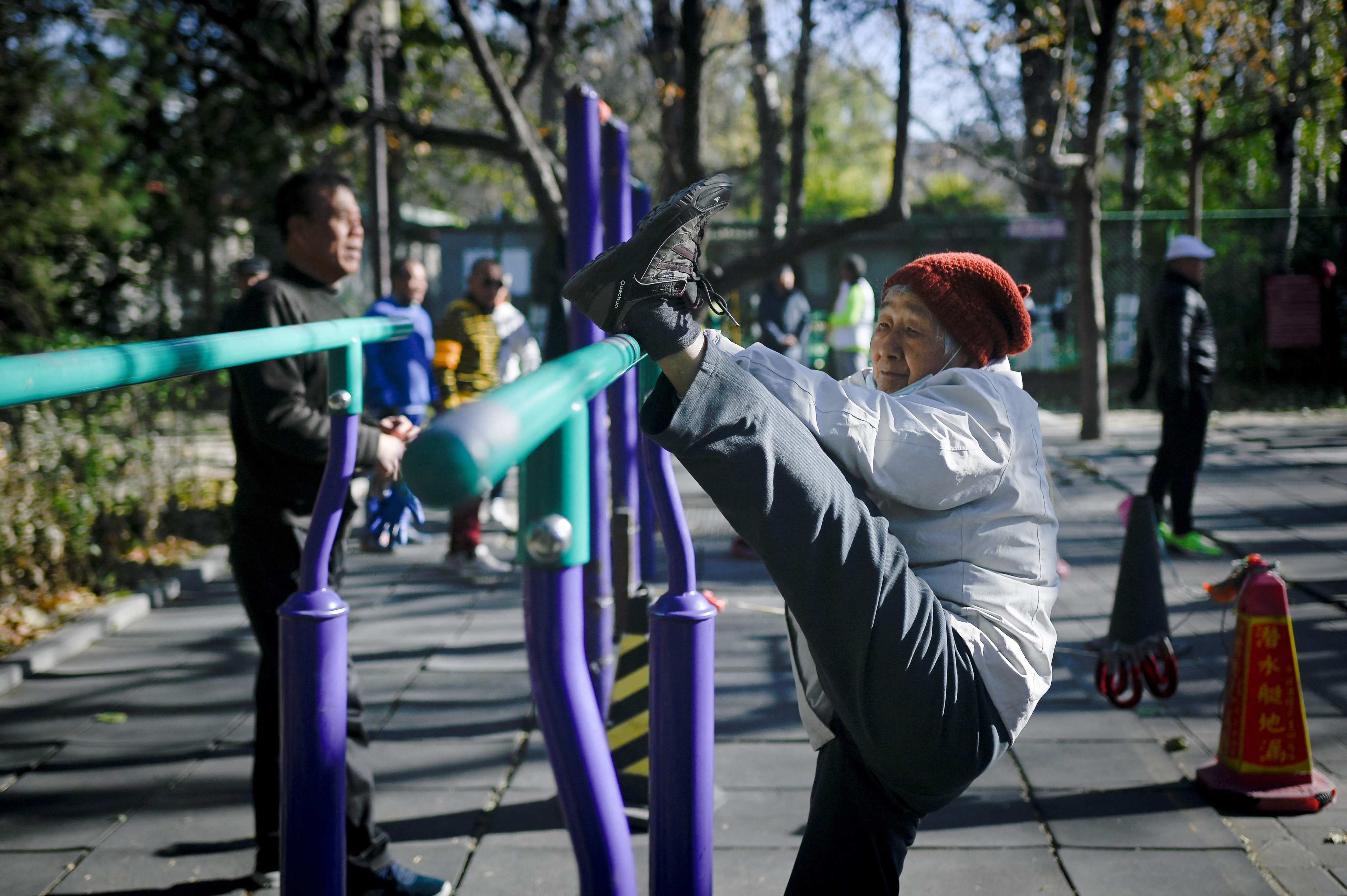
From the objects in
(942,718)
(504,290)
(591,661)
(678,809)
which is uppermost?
(504,290)

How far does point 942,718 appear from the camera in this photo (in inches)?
64.0

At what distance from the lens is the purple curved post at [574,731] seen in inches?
45.3

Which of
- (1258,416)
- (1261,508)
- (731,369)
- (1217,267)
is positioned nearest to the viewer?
(731,369)

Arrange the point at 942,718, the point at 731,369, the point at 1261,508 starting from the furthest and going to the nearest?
1. the point at 1261,508
2. the point at 942,718
3. the point at 731,369

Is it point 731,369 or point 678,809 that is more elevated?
point 731,369

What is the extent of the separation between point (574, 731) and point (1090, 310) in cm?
1144

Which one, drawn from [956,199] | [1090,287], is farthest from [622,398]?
[956,199]

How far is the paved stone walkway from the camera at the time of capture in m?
3.08

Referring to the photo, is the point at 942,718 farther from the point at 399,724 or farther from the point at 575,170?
the point at 399,724

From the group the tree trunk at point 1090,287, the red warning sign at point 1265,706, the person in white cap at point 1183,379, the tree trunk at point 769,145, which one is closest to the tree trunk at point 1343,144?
Result: the tree trunk at point 1090,287

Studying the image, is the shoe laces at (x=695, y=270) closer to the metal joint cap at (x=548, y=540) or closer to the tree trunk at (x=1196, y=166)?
the metal joint cap at (x=548, y=540)

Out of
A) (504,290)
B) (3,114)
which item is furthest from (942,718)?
(3,114)

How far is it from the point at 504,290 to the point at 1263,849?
5511mm

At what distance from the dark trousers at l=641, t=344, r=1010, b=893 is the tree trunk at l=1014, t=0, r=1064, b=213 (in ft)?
30.6
